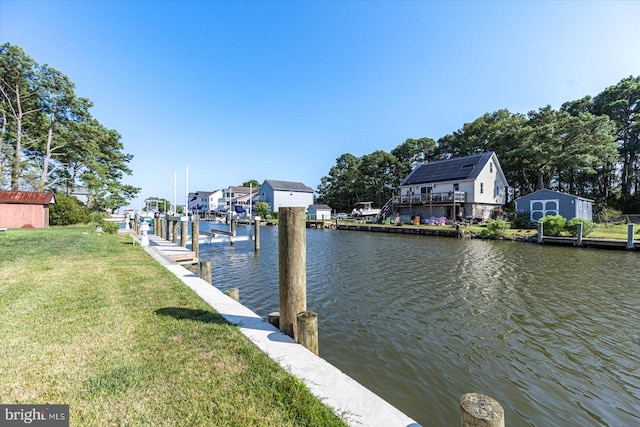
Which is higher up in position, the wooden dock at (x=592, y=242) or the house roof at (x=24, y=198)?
the house roof at (x=24, y=198)

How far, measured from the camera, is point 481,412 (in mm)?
1919

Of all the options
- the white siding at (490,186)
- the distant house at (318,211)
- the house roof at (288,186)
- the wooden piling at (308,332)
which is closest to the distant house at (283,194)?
the house roof at (288,186)

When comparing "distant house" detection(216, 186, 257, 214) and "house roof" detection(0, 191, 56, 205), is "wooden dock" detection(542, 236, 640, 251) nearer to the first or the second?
"house roof" detection(0, 191, 56, 205)

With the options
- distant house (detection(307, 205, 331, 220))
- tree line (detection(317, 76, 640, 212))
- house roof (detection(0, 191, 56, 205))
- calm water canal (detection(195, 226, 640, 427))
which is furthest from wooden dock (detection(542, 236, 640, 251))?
Result: house roof (detection(0, 191, 56, 205))

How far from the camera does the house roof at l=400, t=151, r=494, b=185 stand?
30891 mm

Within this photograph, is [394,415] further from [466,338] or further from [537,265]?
[537,265]

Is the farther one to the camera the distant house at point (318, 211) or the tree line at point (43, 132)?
the distant house at point (318, 211)

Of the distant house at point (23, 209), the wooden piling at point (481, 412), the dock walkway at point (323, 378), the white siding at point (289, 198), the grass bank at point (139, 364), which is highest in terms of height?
the white siding at point (289, 198)

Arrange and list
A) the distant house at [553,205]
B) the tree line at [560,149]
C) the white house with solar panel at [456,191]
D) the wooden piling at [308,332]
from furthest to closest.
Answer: the white house with solar panel at [456,191], the tree line at [560,149], the distant house at [553,205], the wooden piling at [308,332]

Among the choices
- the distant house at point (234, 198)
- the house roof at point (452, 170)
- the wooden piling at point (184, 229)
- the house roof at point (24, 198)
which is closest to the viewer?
the wooden piling at point (184, 229)

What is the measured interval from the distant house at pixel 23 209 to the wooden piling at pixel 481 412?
1164 inches

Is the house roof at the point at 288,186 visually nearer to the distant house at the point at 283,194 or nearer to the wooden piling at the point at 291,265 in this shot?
the distant house at the point at 283,194

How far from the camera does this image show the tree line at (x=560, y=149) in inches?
1161

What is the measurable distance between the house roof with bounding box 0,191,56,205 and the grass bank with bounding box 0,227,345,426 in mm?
21974
